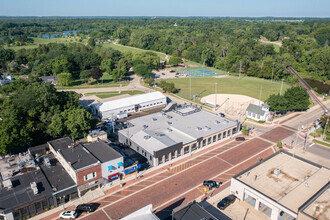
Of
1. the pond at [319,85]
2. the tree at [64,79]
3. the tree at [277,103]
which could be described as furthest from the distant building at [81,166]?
the pond at [319,85]

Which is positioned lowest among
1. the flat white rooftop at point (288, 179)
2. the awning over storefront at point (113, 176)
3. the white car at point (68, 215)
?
the white car at point (68, 215)

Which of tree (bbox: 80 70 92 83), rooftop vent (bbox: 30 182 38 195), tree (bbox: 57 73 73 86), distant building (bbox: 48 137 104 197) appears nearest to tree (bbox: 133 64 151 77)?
tree (bbox: 80 70 92 83)

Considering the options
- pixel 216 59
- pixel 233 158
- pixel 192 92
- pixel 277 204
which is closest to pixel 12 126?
pixel 233 158

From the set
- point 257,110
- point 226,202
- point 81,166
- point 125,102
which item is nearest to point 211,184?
point 226,202

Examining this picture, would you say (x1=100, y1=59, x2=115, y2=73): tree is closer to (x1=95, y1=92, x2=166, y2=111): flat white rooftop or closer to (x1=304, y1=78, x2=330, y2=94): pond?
(x1=95, y1=92, x2=166, y2=111): flat white rooftop

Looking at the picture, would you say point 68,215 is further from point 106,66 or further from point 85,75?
point 106,66

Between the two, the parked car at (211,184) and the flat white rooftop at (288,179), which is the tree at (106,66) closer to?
the parked car at (211,184)
